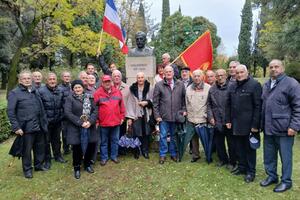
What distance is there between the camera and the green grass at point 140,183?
540 centimetres

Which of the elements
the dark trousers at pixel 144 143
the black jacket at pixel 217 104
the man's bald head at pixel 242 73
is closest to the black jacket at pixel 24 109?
the dark trousers at pixel 144 143

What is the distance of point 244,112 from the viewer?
5.45 m

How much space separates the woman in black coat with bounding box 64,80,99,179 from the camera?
5.85m

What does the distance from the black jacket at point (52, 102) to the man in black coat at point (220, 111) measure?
121 inches

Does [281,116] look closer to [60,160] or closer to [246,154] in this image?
[246,154]

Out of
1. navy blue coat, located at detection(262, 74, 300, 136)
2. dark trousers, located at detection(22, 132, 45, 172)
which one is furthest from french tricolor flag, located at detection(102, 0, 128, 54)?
navy blue coat, located at detection(262, 74, 300, 136)

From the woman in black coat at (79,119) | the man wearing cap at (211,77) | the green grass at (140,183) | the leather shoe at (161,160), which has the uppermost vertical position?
the man wearing cap at (211,77)

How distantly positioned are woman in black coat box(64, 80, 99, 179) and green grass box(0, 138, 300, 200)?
1.60 feet

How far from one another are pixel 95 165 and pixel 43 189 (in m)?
1.22

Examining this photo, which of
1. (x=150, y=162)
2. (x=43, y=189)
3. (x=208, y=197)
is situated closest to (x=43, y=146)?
(x=43, y=189)

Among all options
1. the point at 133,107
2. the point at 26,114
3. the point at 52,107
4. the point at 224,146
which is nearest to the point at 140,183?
the point at 133,107

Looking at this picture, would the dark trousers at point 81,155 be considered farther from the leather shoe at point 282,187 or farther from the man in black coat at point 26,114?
the leather shoe at point 282,187

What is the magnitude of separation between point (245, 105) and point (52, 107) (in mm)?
3764

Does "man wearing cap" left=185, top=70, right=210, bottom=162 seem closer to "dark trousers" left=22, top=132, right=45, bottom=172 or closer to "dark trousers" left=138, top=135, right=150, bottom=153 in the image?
"dark trousers" left=138, top=135, right=150, bottom=153
